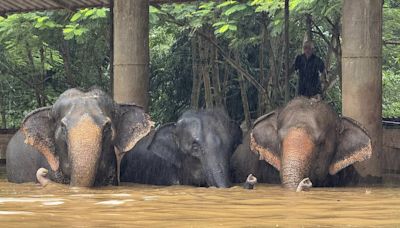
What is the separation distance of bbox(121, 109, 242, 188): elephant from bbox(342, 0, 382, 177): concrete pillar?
61.2 inches

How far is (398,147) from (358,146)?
3737 millimetres

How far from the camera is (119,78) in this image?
13.3 meters

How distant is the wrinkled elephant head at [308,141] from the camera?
1019 centimetres

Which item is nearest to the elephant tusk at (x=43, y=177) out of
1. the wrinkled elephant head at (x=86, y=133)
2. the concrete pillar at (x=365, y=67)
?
the wrinkled elephant head at (x=86, y=133)

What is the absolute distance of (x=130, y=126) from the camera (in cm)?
1109

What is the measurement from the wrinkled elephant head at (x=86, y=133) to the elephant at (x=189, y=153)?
0.55 meters

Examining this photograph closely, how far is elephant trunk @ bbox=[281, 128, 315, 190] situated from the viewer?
10.0 metres

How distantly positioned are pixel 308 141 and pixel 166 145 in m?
2.14

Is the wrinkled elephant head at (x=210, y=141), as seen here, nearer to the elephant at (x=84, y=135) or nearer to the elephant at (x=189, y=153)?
the elephant at (x=189, y=153)

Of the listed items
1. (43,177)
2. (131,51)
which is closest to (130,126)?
(43,177)

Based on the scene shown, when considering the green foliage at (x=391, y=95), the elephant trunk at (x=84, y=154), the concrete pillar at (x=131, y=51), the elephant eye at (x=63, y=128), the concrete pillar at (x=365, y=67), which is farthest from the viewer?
the green foliage at (x=391, y=95)

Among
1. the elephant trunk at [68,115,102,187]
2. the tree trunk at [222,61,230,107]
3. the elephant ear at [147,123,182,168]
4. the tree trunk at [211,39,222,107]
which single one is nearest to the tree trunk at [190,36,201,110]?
the tree trunk at [211,39,222,107]

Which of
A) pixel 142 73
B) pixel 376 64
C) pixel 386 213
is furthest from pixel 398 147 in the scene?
pixel 386 213

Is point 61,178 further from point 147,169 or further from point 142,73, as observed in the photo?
point 142,73
